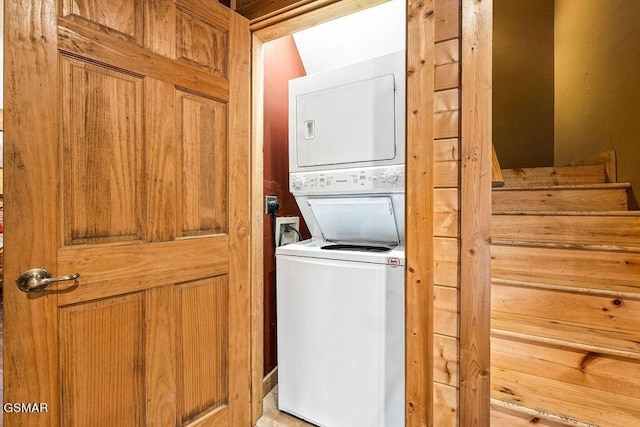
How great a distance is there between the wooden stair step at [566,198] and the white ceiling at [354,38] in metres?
1.28

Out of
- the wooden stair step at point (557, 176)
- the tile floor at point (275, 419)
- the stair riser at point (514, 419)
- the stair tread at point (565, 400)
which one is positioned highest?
the wooden stair step at point (557, 176)

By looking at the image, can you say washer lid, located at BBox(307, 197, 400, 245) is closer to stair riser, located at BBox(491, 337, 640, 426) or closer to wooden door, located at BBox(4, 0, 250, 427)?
wooden door, located at BBox(4, 0, 250, 427)

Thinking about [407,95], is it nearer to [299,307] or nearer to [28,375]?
[299,307]

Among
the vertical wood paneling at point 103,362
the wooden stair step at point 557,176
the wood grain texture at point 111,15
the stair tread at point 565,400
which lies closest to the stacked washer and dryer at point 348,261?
the stair tread at point 565,400

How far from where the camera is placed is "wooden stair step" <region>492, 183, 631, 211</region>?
6.02 ft

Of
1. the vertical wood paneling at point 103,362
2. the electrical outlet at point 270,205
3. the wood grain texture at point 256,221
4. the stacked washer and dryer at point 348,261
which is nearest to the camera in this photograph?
the vertical wood paneling at point 103,362

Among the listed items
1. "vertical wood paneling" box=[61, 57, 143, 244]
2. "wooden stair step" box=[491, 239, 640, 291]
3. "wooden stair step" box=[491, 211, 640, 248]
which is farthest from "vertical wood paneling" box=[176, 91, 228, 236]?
"wooden stair step" box=[491, 239, 640, 291]

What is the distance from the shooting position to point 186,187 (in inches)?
47.9

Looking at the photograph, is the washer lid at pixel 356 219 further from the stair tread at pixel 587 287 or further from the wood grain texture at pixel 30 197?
the wood grain texture at pixel 30 197

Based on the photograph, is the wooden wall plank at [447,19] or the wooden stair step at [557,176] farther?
the wooden stair step at [557,176]

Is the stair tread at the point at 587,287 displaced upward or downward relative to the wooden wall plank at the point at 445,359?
upward

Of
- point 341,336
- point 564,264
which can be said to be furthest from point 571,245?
point 341,336

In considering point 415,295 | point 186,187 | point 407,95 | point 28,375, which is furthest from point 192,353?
point 407,95

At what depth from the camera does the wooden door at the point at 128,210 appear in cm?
86
